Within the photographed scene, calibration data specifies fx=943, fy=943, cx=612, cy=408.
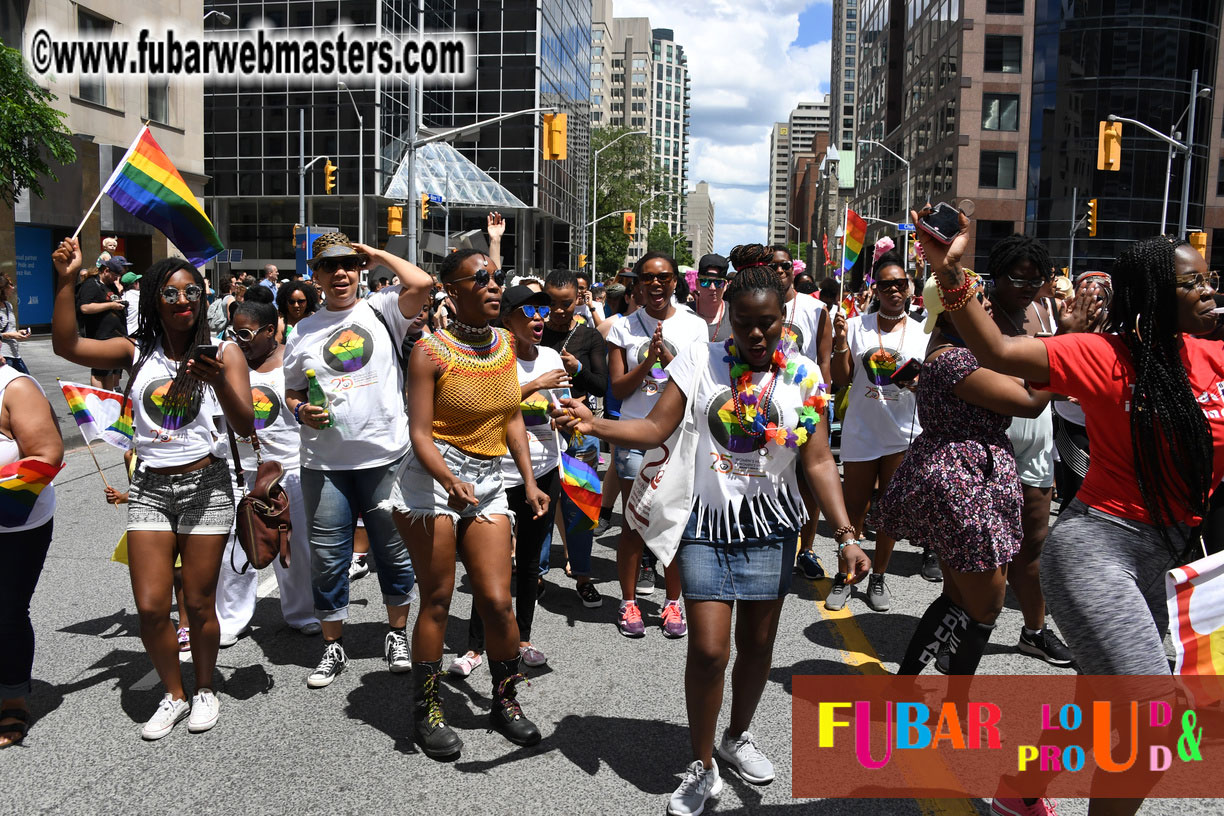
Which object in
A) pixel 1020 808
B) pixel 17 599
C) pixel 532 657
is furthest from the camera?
pixel 532 657

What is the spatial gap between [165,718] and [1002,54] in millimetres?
60621

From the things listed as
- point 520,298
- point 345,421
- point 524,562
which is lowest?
point 524,562

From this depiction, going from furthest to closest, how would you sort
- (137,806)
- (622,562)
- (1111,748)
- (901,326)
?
(901,326)
(622,562)
(137,806)
(1111,748)

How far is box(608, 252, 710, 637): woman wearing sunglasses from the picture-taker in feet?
17.7

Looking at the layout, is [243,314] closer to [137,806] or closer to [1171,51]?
[137,806]

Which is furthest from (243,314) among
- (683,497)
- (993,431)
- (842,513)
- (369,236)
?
(369,236)

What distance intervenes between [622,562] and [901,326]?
2.40 meters

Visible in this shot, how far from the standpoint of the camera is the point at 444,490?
151 inches

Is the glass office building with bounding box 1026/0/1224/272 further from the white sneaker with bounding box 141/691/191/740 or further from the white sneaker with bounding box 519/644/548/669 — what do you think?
the white sneaker with bounding box 141/691/191/740

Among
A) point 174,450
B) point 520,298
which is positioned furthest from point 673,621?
point 174,450

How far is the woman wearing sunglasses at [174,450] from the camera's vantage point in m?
3.95

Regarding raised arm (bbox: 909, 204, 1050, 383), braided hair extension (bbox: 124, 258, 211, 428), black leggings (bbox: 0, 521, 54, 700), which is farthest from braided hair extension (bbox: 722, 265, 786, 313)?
black leggings (bbox: 0, 521, 54, 700)

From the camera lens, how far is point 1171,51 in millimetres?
51031

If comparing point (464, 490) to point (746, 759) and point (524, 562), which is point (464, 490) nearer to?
point (524, 562)
